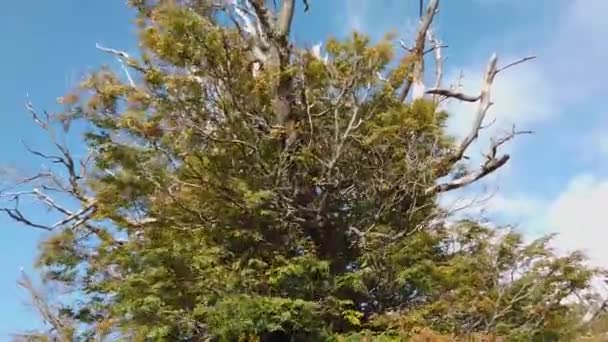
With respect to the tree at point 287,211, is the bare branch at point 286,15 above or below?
above

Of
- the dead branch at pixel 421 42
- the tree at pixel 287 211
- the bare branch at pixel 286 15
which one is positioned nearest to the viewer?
the tree at pixel 287 211

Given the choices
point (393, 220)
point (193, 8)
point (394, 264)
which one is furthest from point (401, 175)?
point (193, 8)

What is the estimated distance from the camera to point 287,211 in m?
8.87

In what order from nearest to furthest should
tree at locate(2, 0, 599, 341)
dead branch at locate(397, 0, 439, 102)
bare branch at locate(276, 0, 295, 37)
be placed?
tree at locate(2, 0, 599, 341), bare branch at locate(276, 0, 295, 37), dead branch at locate(397, 0, 439, 102)

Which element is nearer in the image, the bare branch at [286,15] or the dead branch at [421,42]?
the bare branch at [286,15]

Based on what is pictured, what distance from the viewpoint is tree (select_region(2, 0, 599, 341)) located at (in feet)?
27.1

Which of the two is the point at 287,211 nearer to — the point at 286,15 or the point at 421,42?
the point at 286,15

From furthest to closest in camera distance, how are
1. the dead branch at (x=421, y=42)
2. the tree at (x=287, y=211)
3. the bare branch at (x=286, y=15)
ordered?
1. the dead branch at (x=421, y=42)
2. the bare branch at (x=286, y=15)
3. the tree at (x=287, y=211)

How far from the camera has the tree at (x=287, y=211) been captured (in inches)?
326

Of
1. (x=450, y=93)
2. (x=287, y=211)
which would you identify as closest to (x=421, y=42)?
(x=450, y=93)

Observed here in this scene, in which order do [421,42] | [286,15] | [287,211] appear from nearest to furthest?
[287,211], [286,15], [421,42]

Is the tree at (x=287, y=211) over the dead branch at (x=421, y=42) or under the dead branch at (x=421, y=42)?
under

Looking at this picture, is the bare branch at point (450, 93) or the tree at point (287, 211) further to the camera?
the bare branch at point (450, 93)

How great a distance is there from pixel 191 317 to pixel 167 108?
2.63 metres
